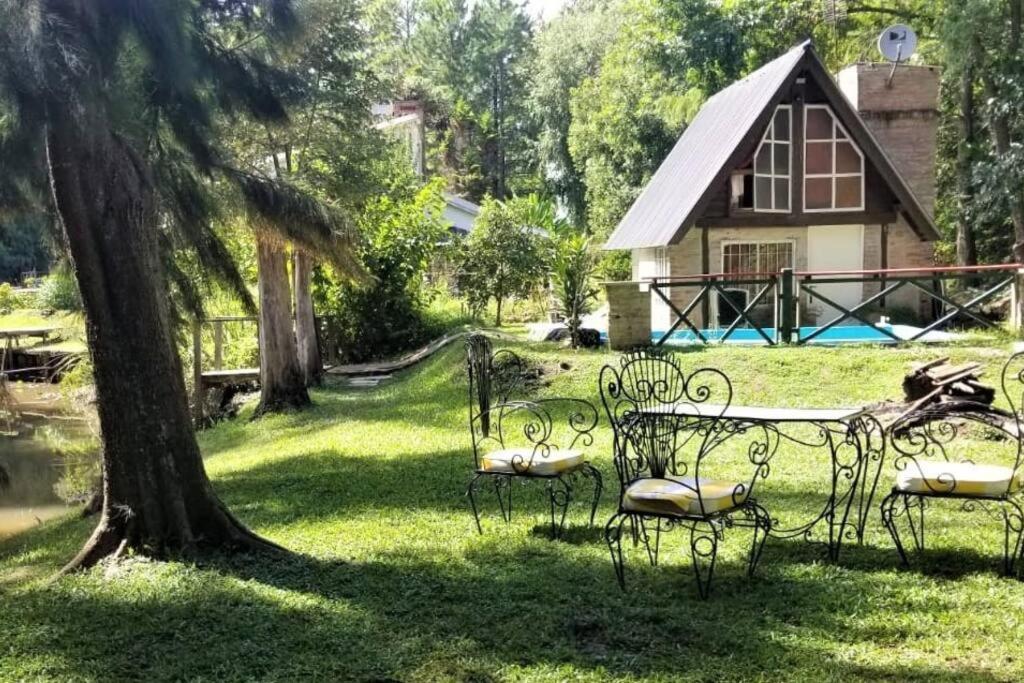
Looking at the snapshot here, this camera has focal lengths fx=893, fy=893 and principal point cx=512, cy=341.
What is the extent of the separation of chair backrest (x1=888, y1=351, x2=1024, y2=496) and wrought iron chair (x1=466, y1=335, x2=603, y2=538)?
2.00 meters

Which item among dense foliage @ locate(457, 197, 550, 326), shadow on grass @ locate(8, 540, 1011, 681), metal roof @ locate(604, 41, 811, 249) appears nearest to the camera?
shadow on grass @ locate(8, 540, 1011, 681)

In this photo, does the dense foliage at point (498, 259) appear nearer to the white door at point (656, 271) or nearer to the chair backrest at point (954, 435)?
the white door at point (656, 271)

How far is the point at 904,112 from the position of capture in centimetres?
1906

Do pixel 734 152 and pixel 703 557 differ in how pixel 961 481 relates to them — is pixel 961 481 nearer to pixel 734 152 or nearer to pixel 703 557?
pixel 703 557

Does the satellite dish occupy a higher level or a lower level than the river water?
higher

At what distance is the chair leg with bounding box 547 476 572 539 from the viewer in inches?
234

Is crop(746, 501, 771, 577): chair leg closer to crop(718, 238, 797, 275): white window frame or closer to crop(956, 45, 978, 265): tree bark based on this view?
crop(718, 238, 797, 275): white window frame

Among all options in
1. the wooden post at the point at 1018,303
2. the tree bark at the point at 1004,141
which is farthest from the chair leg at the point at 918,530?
the tree bark at the point at 1004,141

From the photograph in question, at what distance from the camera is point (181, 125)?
7.08 meters

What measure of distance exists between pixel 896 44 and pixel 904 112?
1.52 m

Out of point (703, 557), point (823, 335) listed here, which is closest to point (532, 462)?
point (703, 557)

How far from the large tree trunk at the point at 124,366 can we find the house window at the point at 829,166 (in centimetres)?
1444

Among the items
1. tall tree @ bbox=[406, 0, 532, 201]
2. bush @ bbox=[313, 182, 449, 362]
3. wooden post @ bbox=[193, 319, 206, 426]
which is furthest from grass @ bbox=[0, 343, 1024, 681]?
tall tree @ bbox=[406, 0, 532, 201]

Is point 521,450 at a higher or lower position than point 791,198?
lower
